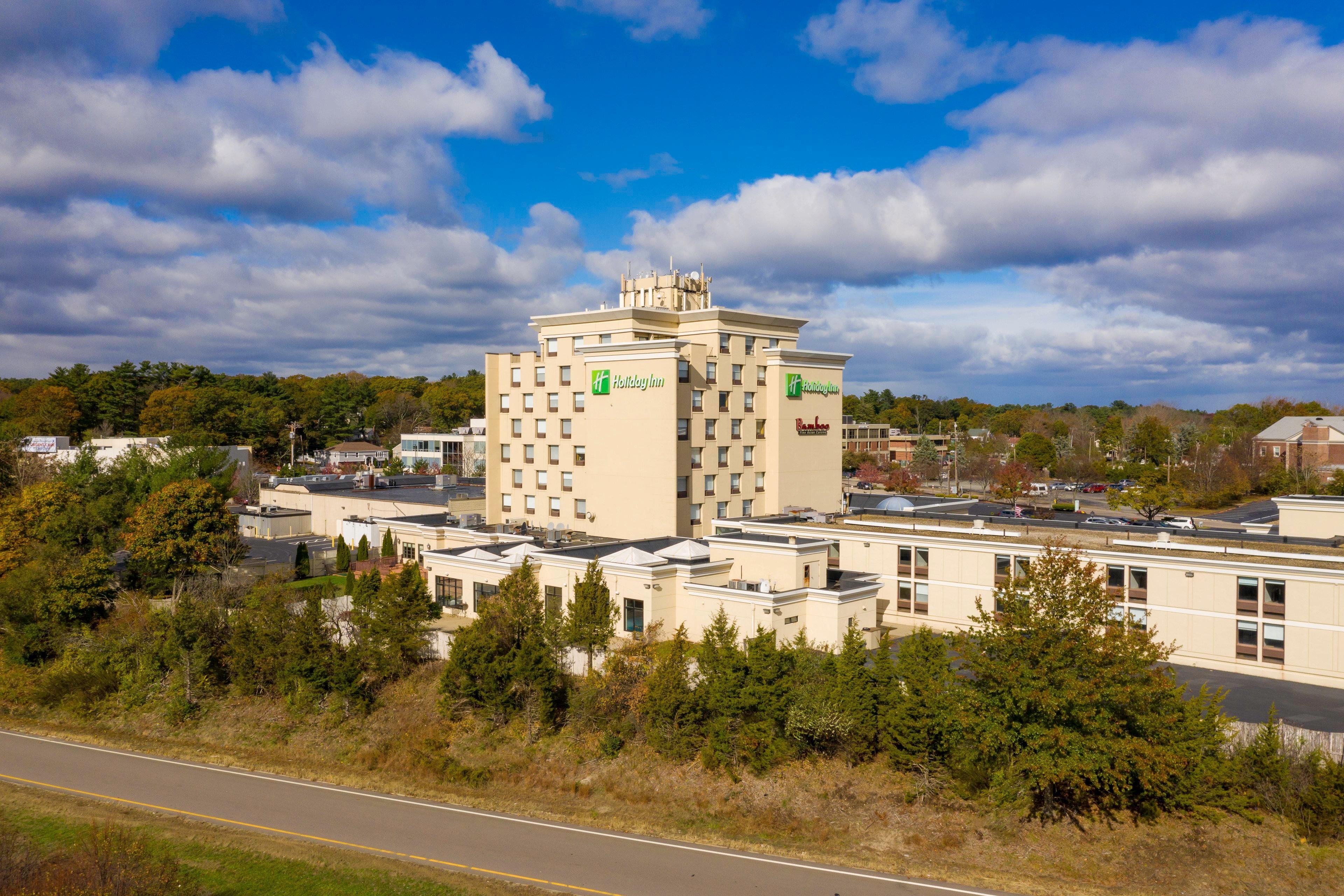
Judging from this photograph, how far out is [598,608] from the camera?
3675 centimetres

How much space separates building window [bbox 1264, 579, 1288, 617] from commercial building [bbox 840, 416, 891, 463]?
109 m

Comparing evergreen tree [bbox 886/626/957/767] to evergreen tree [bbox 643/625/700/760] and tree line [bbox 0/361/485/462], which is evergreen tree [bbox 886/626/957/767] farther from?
tree line [bbox 0/361/485/462]

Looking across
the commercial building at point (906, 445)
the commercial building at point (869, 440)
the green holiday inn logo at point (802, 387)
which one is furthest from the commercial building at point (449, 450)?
the commercial building at point (906, 445)

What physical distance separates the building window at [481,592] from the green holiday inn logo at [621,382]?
14.7 m

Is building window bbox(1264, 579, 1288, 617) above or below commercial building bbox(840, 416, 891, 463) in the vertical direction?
below

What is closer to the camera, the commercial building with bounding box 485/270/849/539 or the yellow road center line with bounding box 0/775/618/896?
the yellow road center line with bounding box 0/775/618/896

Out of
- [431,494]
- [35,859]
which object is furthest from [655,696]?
[431,494]

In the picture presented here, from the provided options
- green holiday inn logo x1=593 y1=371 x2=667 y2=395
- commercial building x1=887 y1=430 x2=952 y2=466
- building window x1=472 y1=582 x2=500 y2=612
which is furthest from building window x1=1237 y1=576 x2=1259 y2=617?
commercial building x1=887 y1=430 x2=952 y2=466

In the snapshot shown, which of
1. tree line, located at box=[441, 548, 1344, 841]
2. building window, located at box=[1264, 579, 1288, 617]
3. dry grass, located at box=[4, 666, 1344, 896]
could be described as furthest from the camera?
building window, located at box=[1264, 579, 1288, 617]

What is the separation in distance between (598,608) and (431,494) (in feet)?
137

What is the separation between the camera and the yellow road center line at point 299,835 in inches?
926

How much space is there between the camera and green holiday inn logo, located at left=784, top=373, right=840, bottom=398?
54.7 m

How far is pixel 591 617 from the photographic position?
120 feet

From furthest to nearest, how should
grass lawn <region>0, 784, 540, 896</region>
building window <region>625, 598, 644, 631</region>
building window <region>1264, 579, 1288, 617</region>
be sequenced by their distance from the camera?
1. building window <region>625, 598, 644, 631</region>
2. building window <region>1264, 579, 1288, 617</region>
3. grass lawn <region>0, 784, 540, 896</region>
